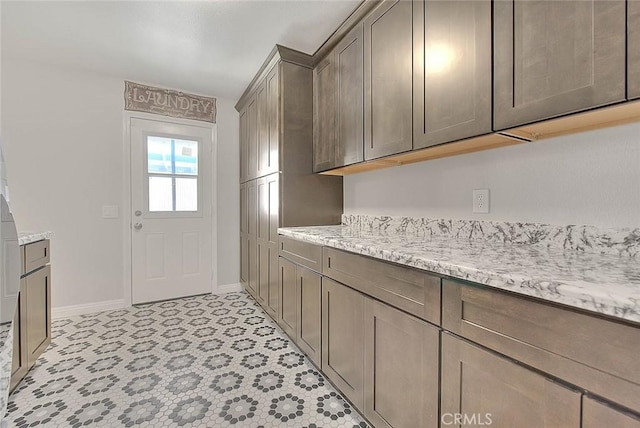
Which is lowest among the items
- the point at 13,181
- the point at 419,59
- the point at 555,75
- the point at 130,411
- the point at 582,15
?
the point at 130,411

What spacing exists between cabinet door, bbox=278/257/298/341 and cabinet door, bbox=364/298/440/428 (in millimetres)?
815

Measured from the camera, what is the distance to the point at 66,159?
2.76m

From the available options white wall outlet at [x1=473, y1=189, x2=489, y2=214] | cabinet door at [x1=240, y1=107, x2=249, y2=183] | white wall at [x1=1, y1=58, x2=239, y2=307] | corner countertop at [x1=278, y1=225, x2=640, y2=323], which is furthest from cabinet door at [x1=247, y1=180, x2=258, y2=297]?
white wall outlet at [x1=473, y1=189, x2=489, y2=214]

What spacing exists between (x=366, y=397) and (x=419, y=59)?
1668 millimetres

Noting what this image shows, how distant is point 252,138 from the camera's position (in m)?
3.02

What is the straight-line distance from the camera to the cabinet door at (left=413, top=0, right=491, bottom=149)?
3.72ft

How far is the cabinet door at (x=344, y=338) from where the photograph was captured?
1338 millimetres

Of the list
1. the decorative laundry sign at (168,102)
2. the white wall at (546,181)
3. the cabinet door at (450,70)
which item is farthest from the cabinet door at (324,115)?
the decorative laundry sign at (168,102)

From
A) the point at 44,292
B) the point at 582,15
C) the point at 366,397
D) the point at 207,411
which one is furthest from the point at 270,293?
the point at 582,15

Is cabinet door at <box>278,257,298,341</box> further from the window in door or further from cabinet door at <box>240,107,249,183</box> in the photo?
the window in door

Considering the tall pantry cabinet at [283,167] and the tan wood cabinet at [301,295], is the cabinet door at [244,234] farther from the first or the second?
the tan wood cabinet at [301,295]

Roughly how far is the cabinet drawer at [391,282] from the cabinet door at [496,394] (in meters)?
0.12

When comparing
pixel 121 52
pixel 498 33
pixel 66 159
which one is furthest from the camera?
pixel 66 159

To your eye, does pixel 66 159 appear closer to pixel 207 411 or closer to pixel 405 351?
pixel 207 411
